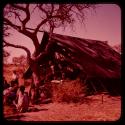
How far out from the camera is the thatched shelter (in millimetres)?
10266

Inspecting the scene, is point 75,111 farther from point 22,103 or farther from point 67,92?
point 22,103

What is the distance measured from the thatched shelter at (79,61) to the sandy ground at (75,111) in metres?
1.02

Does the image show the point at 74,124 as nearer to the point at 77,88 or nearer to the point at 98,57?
the point at 77,88

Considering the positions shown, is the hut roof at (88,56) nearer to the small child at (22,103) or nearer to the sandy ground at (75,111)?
the sandy ground at (75,111)

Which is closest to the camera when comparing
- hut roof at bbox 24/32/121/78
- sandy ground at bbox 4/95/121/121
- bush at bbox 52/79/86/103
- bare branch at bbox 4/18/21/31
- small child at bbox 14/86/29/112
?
sandy ground at bbox 4/95/121/121

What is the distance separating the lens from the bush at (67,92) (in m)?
9.66

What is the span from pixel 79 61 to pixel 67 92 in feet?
4.17

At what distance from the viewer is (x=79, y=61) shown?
33.4 feet

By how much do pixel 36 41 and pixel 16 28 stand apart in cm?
92

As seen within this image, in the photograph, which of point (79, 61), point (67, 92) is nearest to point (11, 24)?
point (79, 61)

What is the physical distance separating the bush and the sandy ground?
0.32 m

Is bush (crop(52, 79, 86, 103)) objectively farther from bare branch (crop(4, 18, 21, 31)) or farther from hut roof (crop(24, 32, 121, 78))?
bare branch (crop(4, 18, 21, 31))

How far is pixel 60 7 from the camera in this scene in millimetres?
11086

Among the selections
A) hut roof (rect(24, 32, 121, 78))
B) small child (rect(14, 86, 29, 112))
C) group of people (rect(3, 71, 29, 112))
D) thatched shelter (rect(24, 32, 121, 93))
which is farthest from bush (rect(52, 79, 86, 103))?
small child (rect(14, 86, 29, 112))
